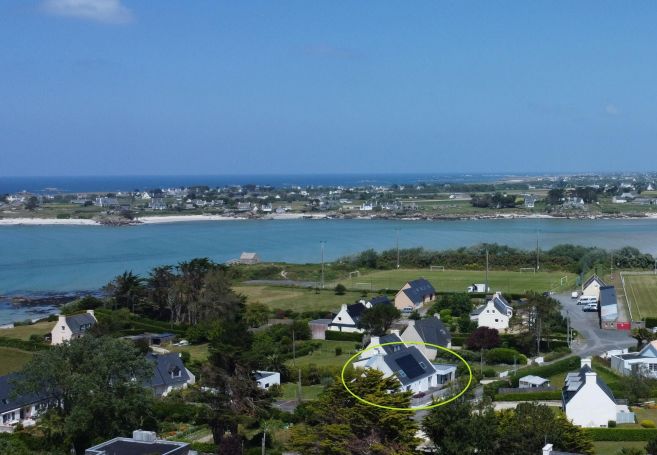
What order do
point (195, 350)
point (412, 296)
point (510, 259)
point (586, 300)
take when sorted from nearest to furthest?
point (195, 350) < point (586, 300) < point (412, 296) < point (510, 259)

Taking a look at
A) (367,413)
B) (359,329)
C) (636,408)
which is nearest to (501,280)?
(359,329)

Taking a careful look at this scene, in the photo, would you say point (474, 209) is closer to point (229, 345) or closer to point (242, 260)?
point (242, 260)

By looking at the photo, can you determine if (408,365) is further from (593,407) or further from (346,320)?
(346,320)

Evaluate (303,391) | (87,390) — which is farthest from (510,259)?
(87,390)

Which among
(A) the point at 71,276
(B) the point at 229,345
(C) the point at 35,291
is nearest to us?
(B) the point at 229,345

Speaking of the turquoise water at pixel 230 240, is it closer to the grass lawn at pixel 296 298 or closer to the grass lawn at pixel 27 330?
the grass lawn at pixel 296 298
